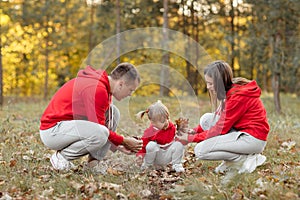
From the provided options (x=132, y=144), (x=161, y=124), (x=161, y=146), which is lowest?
(x=161, y=146)

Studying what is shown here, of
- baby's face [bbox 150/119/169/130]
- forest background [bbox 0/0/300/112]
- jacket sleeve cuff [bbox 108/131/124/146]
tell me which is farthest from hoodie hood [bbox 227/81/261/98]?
forest background [bbox 0/0/300/112]

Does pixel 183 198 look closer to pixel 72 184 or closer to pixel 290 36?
pixel 72 184

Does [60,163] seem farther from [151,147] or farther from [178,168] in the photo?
[178,168]

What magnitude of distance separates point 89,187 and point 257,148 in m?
1.82

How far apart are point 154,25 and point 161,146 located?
55.7 ft

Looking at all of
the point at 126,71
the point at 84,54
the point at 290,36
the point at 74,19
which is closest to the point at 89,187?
the point at 126,71

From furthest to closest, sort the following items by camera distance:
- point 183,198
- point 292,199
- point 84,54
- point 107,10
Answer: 1. point 84,54
2. point 107,10
3. point 183,198
4. point 292,199

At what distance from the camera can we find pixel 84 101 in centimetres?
432

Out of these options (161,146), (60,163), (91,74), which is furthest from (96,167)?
(91,74)

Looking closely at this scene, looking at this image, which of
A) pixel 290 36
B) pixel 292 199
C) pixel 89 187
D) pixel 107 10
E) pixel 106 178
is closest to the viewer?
pixel 292 199

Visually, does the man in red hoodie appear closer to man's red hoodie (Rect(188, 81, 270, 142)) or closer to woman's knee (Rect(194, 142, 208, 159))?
woman's knee (Rect(194, 142, 208, 159))

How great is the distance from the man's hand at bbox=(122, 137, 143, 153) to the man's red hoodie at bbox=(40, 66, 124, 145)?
5 centimetres

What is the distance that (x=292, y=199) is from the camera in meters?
3.37

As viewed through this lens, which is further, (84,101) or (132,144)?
(132,144)
